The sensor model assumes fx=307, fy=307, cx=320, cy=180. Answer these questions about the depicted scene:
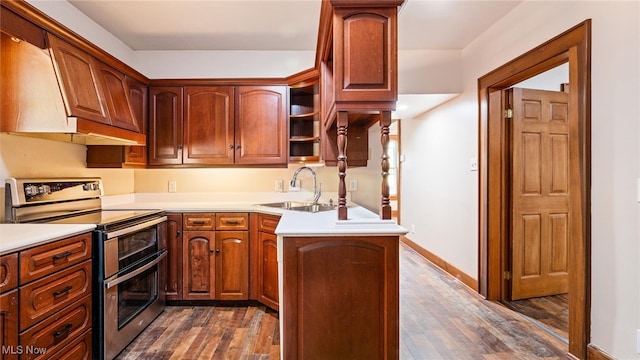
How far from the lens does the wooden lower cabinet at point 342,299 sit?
1.61 meters

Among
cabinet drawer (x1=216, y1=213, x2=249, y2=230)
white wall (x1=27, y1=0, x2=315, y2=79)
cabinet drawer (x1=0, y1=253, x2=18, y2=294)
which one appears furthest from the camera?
white wall (x1=27, y1=0, x2=315, y2=79)

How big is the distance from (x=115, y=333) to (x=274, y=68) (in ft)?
8.73

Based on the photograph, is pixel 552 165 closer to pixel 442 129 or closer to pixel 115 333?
pixel 442 129

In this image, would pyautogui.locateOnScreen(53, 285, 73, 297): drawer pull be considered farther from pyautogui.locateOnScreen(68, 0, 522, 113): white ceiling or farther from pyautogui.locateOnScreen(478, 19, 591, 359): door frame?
pyautogui.locateOnScreen(478, 19, 591, 359): door frame

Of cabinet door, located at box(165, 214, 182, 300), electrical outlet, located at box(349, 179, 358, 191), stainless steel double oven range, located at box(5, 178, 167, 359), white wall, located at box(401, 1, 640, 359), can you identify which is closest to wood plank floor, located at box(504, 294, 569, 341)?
white wall, located at box(401, 1, 640, 359)

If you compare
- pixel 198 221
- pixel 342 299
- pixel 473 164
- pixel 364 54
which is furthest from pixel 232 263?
pixel 473 164

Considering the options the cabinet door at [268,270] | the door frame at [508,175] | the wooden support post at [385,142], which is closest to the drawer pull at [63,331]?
the cabinet door at [268,270]

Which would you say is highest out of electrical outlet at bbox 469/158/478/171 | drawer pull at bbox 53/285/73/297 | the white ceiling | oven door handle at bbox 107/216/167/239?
the white ceiling

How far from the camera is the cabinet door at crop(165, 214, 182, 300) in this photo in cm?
270

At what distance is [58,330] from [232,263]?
125cm

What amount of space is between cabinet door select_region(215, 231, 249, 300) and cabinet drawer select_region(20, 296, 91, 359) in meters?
1.01

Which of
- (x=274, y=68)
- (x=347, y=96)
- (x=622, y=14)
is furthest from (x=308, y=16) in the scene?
(x=622, y=14)

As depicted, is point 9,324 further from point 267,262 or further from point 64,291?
point 267,262

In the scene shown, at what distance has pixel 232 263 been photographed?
106 inches
